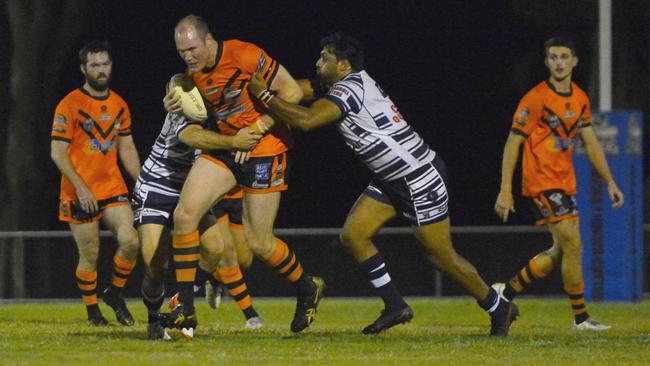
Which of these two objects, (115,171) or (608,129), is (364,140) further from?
(608,129)

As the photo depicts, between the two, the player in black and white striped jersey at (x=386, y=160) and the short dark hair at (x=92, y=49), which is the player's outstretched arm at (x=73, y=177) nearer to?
the short dark hair at (x=92, y=49)

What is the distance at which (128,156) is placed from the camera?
1139 centimetres

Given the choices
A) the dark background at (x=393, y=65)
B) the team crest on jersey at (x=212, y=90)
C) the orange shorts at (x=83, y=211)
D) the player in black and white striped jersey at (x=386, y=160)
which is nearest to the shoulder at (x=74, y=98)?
the orange shorts at (x=83, y=211)

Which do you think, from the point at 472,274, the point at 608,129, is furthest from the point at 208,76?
the point at 608,129

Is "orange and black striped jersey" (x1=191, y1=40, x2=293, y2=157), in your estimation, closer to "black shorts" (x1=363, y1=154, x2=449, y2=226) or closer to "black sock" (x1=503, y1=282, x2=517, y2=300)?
"black shorts" (x1=363, y1=154, x2=449, y2=226)

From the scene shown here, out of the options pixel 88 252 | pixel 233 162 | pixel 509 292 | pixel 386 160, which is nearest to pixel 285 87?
pixel 233 162

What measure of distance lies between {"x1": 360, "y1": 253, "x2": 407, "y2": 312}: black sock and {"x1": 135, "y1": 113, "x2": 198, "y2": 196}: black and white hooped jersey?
137 centimetres

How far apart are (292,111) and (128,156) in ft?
8.76

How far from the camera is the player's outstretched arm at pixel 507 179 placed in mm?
10375

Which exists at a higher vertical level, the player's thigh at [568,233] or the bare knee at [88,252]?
the player's thigh at [568,233]

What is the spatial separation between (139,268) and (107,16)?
5026mm

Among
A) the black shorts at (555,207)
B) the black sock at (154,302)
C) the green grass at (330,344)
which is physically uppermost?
the black shorts at (555,207)

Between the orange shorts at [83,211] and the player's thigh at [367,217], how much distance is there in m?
2.41

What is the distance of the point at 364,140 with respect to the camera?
9391 millimetres
